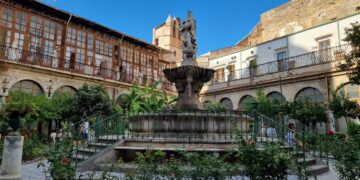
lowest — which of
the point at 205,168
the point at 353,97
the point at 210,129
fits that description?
the point at 205,168

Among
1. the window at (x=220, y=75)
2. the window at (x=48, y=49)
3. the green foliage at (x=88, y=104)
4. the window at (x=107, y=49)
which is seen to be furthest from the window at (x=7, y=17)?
the window at (x=220, y=75)

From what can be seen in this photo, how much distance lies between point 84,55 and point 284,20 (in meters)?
22.1

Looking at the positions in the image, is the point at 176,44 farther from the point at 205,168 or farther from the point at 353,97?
the point at 205,168

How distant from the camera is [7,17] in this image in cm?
1997

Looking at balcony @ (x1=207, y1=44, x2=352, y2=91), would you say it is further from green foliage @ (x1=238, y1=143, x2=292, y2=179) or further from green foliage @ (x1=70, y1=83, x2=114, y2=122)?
green foliage @ (x1=238, y1=143, x2=292, y2=179)

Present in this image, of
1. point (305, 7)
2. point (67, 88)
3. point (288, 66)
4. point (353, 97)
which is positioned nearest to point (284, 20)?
point (305, 7)

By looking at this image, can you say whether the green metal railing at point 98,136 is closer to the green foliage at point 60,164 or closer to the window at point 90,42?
the green foliage at point 60,164

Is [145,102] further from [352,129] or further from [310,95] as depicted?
[310,95]

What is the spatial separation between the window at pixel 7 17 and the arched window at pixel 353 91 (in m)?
24.0

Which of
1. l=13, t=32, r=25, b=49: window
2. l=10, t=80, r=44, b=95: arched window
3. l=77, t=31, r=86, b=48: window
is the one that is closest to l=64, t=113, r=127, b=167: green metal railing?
l=10, t=80, r=44, b=95: arched window

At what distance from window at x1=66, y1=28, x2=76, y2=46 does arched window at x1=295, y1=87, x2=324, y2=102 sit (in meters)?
18.9

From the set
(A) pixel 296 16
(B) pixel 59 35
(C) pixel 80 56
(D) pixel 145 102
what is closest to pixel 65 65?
(C) pixel 80 56

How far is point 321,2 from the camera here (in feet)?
94.5

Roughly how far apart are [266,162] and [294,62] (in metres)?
20.6
